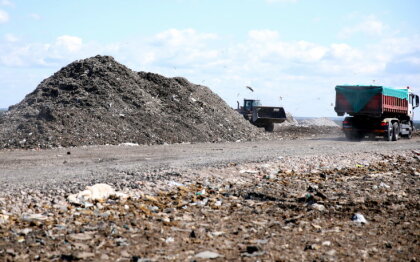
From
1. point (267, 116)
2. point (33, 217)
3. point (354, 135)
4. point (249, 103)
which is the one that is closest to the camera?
point (33, 217)

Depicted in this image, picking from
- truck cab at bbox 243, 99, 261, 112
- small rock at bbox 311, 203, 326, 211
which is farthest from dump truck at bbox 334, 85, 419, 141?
small rock at bbox 311, 203, 326, 211

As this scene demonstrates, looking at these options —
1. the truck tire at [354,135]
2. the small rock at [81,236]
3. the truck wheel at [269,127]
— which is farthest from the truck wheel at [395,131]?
the small rock at [81,236]

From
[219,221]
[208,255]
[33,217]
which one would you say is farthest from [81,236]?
[219,221]

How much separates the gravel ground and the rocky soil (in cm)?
1

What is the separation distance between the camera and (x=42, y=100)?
71.2 ft

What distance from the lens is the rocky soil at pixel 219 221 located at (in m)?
5.18

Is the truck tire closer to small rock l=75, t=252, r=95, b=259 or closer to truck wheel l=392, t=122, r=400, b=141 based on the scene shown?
truck wheel l=392, t=122, r=400, b=141

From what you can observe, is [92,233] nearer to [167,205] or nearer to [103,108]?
[167,205]

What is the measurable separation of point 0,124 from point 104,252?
16.5 m

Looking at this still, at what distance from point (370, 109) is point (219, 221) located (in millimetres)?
18614

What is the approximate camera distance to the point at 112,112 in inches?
839

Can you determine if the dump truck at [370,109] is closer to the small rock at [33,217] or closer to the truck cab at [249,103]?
the truck cab at [249,103]

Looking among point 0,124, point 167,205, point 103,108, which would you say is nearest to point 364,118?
point 103,108

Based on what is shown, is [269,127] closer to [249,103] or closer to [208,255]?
[249,103]
